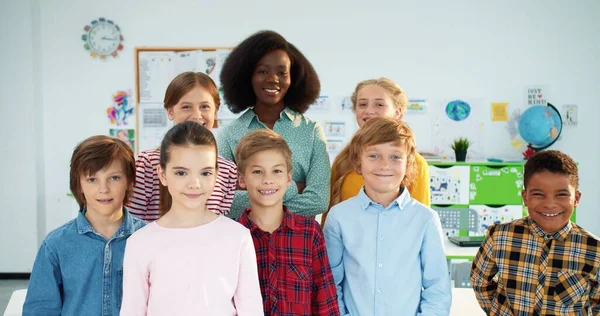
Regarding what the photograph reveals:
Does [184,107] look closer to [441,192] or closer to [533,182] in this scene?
[533,182]

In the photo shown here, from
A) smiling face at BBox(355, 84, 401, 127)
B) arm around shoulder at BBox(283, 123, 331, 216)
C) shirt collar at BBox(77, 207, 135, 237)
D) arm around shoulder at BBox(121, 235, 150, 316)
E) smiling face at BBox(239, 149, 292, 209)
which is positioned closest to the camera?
arm around shoulder at BBox(121, 235, 150, 316)

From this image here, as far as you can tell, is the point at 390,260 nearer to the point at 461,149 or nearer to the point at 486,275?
the point at 486,275

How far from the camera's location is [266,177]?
1457 mm

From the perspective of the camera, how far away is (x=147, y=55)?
4.51 meters

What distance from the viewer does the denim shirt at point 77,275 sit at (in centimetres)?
129

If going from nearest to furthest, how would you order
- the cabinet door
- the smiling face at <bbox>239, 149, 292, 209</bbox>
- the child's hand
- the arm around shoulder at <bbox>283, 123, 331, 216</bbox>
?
1. the smiling face at <bbox>239, 149, 292, 209</bbox>
2. the arm around shoulder at <bbox>283, 123, 331, 216</bbox>
3. the child's hand
4. the cabinet door

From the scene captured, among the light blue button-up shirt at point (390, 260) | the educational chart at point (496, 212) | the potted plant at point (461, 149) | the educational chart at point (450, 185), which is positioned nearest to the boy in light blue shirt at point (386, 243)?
the light blue button-up shirt at point (390, 260)

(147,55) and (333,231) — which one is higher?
(147,55)

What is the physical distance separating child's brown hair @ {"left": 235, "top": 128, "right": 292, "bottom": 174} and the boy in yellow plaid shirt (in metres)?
0.79

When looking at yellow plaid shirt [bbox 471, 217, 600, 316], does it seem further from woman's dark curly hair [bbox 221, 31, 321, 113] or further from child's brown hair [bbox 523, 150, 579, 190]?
woman's dark curly hair [bbox 221, 31, 321, 113]

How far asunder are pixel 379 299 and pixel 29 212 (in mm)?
4244

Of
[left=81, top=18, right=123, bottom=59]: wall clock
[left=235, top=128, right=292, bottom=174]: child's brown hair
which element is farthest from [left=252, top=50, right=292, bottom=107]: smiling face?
[left=81, top=18, right=123, bottom=59]: wall clock

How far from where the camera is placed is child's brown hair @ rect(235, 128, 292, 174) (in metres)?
1.48

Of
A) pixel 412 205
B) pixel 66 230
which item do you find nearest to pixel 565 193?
pixel 412 205
